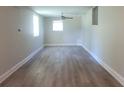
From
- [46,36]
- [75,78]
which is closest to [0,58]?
[75,78]

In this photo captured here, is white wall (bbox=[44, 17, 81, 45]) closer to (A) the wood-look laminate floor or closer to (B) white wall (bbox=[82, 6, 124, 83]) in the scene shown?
(B) white wall (bbox=[82, 6, 124, 83])

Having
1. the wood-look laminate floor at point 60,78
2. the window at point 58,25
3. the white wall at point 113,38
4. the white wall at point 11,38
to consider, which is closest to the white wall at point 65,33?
the window at point 58,25

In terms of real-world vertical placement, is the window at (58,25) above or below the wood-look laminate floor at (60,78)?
above

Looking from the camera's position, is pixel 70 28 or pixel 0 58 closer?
pixel 0 58

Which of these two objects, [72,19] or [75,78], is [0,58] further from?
[72,19]

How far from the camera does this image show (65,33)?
40.8 feet

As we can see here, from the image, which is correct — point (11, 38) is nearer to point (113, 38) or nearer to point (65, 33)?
point (113, 38)

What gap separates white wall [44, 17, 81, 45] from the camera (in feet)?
40.3

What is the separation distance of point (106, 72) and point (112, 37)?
102cm

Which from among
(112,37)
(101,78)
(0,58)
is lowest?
(101,78)

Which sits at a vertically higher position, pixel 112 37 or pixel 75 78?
pixel 112 37

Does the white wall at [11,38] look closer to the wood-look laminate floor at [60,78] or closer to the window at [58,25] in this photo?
the wood-look laminate floor at [60,78]

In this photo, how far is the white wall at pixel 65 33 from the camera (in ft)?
40.3

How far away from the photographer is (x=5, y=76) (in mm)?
4328
